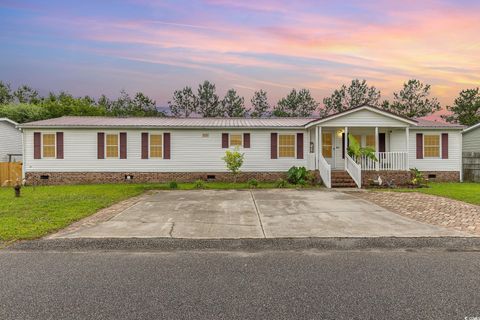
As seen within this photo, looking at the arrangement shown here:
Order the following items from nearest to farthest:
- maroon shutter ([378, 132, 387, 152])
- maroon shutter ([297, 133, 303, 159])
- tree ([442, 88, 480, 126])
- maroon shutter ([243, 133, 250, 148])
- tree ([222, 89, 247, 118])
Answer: maroon shutter ([243, 133, 250, 148]) → maroon shutter ([297, 133, 303, 159]) → maroon shutter ([378, 132, 387, 152]) → tree ([442, 88, 480, 126]) → tree ([222, 89, 247, 118])

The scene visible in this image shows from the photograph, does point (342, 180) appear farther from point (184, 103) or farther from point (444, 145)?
point (184, 103)

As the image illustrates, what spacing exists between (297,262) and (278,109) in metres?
40.5

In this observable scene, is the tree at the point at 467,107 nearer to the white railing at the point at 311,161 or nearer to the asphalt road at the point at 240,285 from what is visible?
the white railing at the point at 311,161

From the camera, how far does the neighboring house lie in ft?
66.2

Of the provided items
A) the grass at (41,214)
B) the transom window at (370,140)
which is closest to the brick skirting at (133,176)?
the grass at (41,214)

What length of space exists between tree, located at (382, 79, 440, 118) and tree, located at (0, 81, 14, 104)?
5720cm

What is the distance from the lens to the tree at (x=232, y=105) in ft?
139

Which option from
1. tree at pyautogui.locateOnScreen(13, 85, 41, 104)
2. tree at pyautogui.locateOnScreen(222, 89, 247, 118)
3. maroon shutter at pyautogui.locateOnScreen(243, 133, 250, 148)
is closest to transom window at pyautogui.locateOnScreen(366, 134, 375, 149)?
maroon shutter at pyautogui.locateOnScreen(243, 133, 250, 148)

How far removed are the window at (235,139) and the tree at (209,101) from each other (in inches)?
1040

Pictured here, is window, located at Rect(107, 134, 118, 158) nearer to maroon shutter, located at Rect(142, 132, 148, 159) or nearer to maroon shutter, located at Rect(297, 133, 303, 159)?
maroon shutter, located at Rect(142, 132, 148, 159)

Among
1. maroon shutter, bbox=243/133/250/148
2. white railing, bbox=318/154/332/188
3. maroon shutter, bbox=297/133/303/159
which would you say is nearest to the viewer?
white railing, bbox=318/154/332/188

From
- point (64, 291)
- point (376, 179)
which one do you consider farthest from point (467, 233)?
point (376, 179)

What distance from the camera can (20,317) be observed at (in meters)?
2.74

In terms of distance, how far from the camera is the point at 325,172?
14758 millimetres
